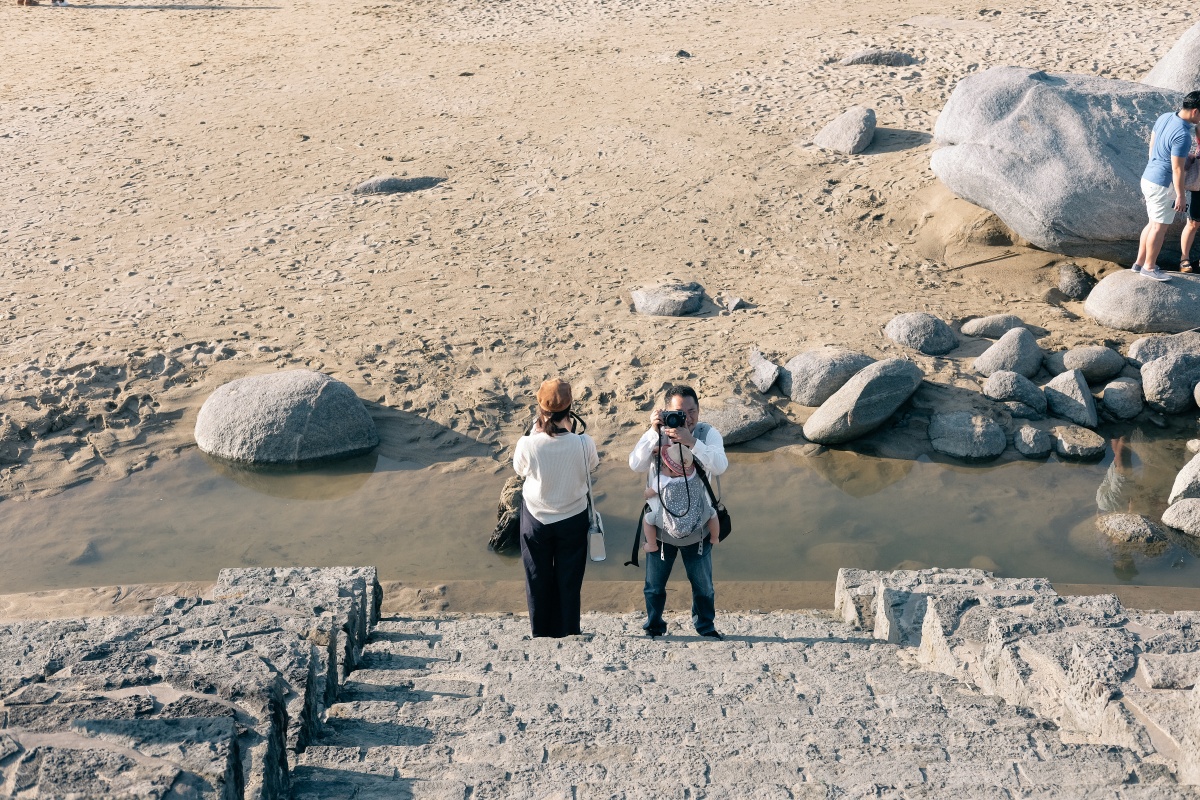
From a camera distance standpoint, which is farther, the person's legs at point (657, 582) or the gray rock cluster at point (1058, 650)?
the person's legs at point (657, 582)

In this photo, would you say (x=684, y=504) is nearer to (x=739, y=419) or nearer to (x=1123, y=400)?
(x=739, y=419)

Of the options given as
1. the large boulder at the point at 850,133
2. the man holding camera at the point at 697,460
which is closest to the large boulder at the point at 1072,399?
the man holding camera at the point at 697,460

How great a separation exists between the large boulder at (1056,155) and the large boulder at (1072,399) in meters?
1.98

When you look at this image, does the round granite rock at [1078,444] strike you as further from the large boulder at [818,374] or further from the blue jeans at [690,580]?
the blue jeans at [690,580]

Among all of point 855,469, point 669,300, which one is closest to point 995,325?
point 855,469

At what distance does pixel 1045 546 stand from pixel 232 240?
897 cm

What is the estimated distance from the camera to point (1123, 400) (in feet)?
30.3

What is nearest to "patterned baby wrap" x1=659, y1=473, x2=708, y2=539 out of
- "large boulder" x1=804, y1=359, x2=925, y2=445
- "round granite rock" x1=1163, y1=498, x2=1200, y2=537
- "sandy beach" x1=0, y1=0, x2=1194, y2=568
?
"sandy beach" x1=0, y1=0, x2=1194, y2=568

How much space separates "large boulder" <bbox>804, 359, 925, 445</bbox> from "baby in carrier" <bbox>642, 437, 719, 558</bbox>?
3.72 m

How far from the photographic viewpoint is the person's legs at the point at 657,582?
221 inches

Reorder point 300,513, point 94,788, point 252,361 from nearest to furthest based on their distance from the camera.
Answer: point 94,788 < point 300,513 < point 252,361

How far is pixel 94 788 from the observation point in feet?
10.0

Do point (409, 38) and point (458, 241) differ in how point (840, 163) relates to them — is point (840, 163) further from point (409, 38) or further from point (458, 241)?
point (409, 38)

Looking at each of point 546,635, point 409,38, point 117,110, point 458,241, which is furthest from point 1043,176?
point 117,110
